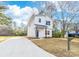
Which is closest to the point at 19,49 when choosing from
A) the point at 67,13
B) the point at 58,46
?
the point at 58,46

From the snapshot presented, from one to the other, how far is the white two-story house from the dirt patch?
80 millimetres

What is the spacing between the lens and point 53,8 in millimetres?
3363

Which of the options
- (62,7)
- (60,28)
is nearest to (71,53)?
(60,28)

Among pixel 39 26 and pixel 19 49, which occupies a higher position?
pixel 39 26

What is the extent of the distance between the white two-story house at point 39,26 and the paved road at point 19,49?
0.44ft

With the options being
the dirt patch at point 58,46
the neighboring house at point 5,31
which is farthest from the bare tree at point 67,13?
the neighboring house at point 5,31

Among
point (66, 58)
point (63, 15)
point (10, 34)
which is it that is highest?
point (63, 15)

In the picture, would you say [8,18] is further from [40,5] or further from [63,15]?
[63,15]

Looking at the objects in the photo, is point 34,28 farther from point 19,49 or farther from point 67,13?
point 67,13

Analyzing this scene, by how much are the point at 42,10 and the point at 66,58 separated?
0.59 m

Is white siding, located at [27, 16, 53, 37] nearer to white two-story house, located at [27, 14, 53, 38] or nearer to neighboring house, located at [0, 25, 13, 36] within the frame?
white two-story house, located at [27, 14, 53, 38]

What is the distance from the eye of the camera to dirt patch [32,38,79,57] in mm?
3301

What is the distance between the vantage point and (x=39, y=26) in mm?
3375

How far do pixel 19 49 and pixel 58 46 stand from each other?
431 mm
